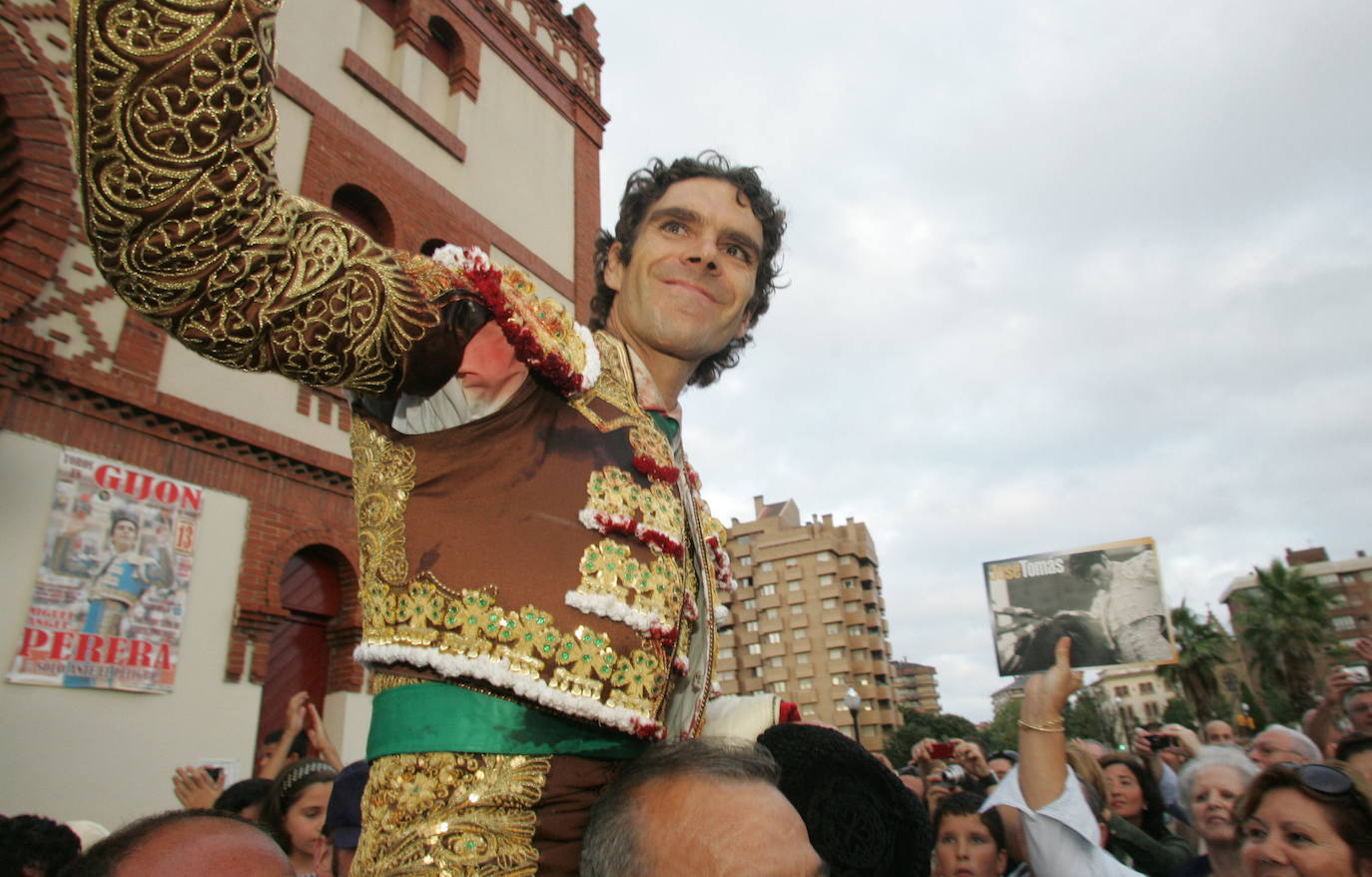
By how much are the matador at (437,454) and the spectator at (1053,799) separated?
1.55 m

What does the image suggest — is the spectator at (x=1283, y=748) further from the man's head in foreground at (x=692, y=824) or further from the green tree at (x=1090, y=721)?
the green tree at (x=1090, y=721)

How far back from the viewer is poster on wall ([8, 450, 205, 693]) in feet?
19.1

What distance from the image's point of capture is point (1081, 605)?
9.71 metres

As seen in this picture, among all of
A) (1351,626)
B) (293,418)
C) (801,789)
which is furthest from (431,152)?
(1351,626)

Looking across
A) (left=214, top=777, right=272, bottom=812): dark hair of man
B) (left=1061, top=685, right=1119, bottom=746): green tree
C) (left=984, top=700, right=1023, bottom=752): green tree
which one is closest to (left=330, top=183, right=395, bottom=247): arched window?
(left=214, top=777, right=272, bottom=812): dark hair of man

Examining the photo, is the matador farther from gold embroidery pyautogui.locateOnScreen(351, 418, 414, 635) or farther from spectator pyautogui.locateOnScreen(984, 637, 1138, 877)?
spectator pyautogui.locateOnScreen(984, 637, 1138, 877)

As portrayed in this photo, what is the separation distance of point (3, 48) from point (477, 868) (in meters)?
7.80

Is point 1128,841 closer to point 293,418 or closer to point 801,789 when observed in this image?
point 801,789

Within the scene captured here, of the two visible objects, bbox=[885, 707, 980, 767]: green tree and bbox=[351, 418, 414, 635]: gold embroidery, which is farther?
bbox=[885, 707, 980, 767]: green tree

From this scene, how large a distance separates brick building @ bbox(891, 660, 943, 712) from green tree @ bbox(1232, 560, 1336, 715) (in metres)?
68.2

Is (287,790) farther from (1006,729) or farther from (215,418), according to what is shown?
(1006,729)

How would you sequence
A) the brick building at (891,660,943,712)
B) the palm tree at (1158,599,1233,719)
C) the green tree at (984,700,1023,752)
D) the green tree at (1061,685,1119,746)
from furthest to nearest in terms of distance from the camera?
the brick building at (891,660,943,712), the green tree at (984,700,1023,752), the green tree at (1061,685,1119,746), the palm tree at (1158,599,1233,719)

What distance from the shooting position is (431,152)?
1046 centimetres

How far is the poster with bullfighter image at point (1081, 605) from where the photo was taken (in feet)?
30.0
